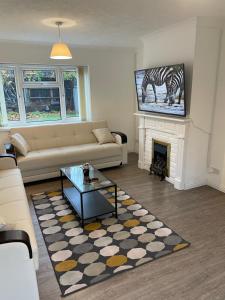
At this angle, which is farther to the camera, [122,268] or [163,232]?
[163,232]

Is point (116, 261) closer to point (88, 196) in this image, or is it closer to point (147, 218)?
point (147, 218)

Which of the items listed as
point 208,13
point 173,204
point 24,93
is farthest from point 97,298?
point 24,93

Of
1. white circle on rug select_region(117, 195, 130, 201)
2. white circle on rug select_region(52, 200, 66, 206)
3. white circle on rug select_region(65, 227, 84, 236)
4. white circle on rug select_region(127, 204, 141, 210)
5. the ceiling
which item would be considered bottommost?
white circle on rug select_region(65, 227, 84, 236)

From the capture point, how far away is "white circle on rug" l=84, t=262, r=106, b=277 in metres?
1.89

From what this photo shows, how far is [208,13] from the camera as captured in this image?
8.80 feet

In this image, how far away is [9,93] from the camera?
428cm

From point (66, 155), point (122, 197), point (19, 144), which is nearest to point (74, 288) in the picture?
point (122, 197)

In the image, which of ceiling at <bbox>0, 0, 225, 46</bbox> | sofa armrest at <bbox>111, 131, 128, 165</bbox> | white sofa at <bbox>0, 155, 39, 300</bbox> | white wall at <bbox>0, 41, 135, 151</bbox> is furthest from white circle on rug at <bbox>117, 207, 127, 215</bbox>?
white wall at <bbox>0, 41, 135, 151</bbox>

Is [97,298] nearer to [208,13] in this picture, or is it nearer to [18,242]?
[18,242]

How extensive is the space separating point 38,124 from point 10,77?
100cm

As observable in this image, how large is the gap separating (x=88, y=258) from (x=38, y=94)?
3460mm

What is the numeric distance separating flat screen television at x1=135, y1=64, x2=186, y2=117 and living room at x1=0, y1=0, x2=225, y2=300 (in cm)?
2

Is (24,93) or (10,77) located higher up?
(10,77)

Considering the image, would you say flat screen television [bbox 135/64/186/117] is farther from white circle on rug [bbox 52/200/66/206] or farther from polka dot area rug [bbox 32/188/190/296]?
white circle on rug [bbox 52/200/66/206]
